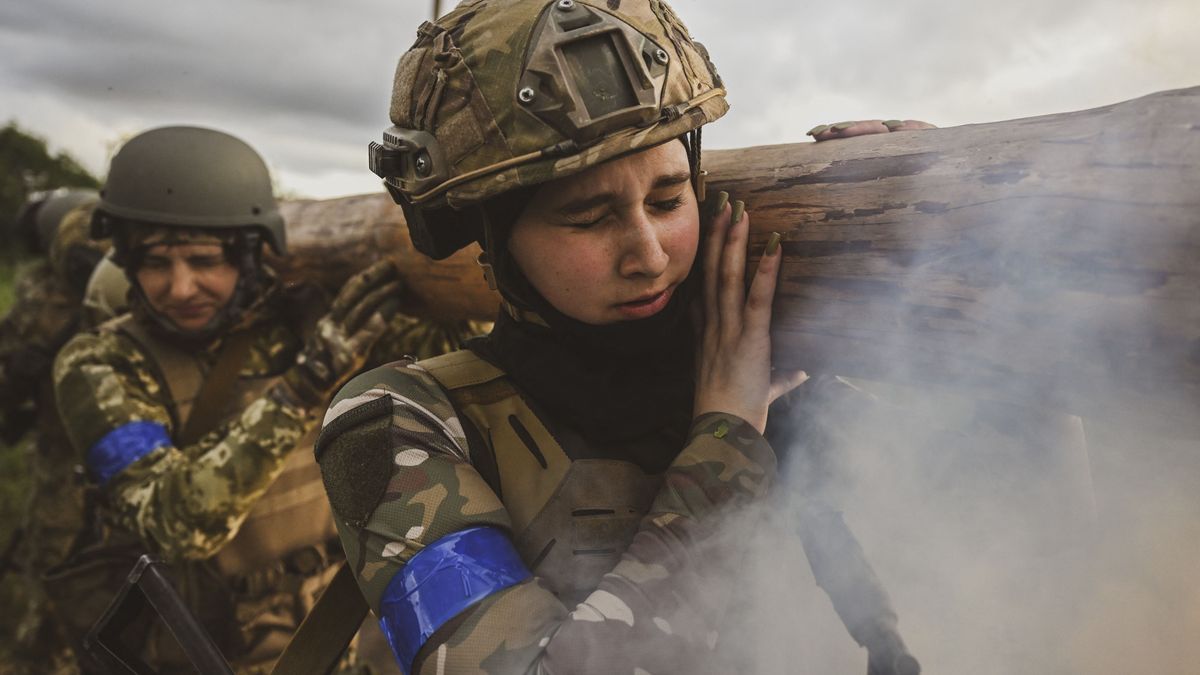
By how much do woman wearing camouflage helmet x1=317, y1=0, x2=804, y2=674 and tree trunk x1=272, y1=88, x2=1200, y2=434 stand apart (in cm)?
11

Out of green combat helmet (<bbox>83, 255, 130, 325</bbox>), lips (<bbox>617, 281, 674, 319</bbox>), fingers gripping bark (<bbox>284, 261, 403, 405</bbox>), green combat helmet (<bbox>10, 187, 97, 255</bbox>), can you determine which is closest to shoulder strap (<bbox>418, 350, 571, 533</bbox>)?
lips (<bbox>617, 281, 674, 319</bbox>)

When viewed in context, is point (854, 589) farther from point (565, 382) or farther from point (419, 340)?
point (419, 340)

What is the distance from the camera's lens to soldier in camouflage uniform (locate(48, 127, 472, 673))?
2725 millimetres

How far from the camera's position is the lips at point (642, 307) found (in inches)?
55.8

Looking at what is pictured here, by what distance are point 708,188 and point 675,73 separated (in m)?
0.26

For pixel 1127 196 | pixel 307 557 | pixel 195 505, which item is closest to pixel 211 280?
pixel 195 505

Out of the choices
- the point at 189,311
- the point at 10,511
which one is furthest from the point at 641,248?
the point at 10,511

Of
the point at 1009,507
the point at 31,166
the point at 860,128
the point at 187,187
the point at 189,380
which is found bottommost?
the point at 1009,507

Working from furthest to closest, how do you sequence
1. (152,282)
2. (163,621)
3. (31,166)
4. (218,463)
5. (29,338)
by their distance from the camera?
(31,166)
(29,338)
(152,282)
(218,463)
(163,621)

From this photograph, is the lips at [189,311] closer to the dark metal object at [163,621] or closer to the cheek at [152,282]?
the cheek at [152,282]

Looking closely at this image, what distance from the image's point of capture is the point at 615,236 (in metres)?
1.35

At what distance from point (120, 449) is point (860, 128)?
2694 millimetres

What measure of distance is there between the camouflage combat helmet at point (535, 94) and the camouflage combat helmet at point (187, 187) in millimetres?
1989

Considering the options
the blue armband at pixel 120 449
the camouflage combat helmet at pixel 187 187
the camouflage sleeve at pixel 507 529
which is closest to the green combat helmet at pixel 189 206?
the camouflage combat helmet at pixel 187 187
